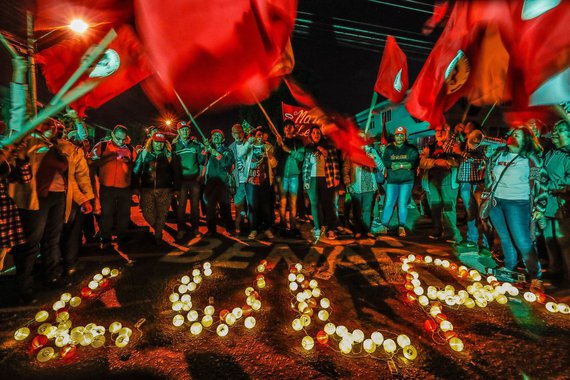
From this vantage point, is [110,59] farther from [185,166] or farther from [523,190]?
[523,190]

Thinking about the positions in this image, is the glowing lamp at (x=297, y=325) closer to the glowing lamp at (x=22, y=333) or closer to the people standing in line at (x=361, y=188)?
the glowing lamp at (x=22, y=333)

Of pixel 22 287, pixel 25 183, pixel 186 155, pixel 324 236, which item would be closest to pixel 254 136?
pixel 186 155

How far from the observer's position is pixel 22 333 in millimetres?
2617

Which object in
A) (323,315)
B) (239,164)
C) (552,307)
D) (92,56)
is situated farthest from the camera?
(239,164)

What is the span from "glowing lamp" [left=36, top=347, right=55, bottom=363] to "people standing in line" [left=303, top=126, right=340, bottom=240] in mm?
4452

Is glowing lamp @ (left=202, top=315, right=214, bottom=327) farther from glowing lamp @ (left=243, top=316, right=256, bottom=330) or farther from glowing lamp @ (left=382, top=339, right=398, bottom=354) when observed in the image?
glowing lamp @ (left=382, top=339, right=398, bottom=354)

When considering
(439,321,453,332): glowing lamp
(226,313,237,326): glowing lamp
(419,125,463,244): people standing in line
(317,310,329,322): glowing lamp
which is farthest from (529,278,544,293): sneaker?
(226,313,237,326): glowing lamp

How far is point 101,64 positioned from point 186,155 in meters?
2.15

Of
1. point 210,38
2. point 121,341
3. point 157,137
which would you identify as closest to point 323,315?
point 121,341

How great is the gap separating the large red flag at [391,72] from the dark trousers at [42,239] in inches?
301

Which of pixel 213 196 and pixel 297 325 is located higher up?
pixel 213 196

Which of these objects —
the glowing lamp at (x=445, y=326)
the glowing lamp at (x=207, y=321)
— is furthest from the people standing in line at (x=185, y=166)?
the glowing lamp at (x=445, y=326)

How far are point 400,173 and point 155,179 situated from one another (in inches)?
206

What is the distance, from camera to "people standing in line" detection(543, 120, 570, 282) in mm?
3619
